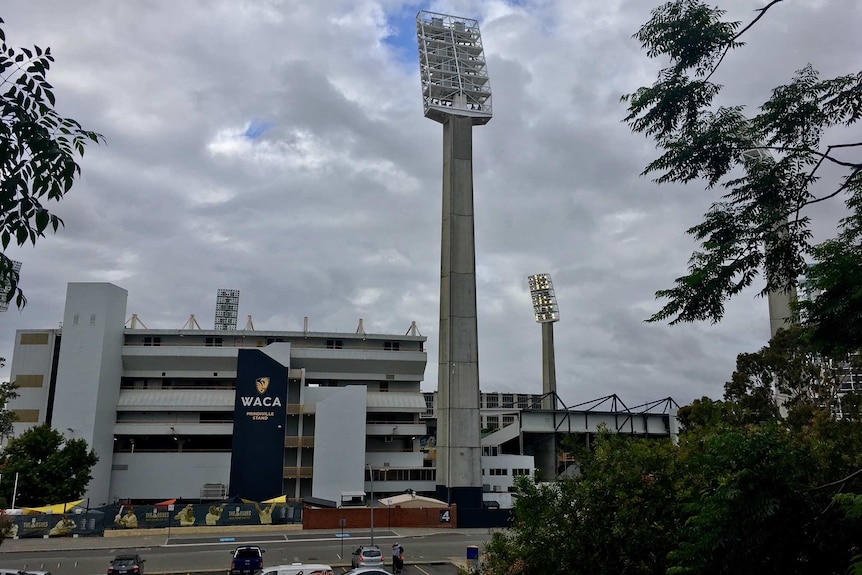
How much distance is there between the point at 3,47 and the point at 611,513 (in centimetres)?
1170

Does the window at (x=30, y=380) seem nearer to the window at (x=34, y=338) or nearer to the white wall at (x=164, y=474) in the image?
the window at (x=34, y=338)

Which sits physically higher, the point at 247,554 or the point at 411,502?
the point at 411,502

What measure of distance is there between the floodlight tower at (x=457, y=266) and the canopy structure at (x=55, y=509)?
30037 mm

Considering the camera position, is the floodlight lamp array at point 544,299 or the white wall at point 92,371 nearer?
the white wall at point 92,371

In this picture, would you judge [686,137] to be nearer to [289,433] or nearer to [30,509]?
[30,509]

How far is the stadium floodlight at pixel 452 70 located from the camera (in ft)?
228

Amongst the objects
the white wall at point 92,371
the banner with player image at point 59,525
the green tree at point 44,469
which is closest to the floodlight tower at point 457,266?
the banner with player image at point 59,525

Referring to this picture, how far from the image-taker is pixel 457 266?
211 ft

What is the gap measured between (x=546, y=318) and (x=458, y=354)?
49403 mm

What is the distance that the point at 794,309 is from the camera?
38.7 feet

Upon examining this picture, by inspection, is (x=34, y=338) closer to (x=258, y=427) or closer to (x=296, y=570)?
(x=258, y=427)

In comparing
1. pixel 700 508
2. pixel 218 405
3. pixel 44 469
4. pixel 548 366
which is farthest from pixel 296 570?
pixel 548 366

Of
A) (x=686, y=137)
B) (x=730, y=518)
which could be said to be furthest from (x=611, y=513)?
(x=686, y=137)

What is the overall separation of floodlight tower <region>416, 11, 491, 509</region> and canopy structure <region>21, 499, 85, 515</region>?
30.0 meters
